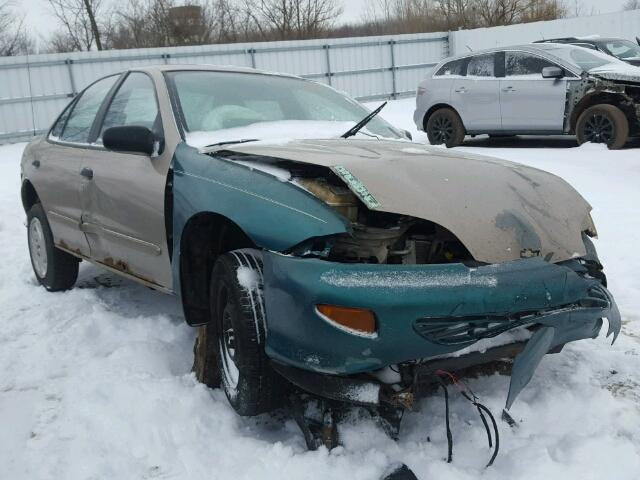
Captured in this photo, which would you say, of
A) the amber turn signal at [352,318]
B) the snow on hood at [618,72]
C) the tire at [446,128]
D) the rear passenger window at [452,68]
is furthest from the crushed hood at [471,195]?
the rear passenger window at [452,68]

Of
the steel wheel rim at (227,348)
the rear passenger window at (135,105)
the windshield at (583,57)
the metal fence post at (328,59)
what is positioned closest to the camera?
the steel wheel rim at (227,348)

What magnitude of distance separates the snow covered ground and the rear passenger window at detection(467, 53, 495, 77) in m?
6.71

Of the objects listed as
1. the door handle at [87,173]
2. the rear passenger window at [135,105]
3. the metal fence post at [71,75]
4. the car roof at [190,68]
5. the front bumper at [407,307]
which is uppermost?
the metal fence post at [71,75]

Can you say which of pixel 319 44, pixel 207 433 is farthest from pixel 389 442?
pixel 319 44

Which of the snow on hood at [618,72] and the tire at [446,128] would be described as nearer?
the snow on hood at [618,72]

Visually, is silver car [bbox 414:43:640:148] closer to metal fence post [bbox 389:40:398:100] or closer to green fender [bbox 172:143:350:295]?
green fender [bbox 172:143:350:295]

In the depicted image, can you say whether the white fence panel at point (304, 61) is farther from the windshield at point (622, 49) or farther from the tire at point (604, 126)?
the tire at point (604, 126)

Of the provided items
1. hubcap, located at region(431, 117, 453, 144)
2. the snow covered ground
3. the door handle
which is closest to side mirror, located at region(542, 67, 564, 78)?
hubcap, located at region(431, 117, 453, 144)

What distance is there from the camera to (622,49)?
10438 millimetres

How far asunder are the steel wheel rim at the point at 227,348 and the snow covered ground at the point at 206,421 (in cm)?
17

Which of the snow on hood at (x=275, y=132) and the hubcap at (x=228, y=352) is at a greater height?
the snow on hood at (x=275, y=132)

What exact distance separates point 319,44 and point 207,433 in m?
17.2

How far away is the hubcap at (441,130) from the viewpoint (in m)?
10.5

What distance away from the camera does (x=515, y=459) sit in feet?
7.51
